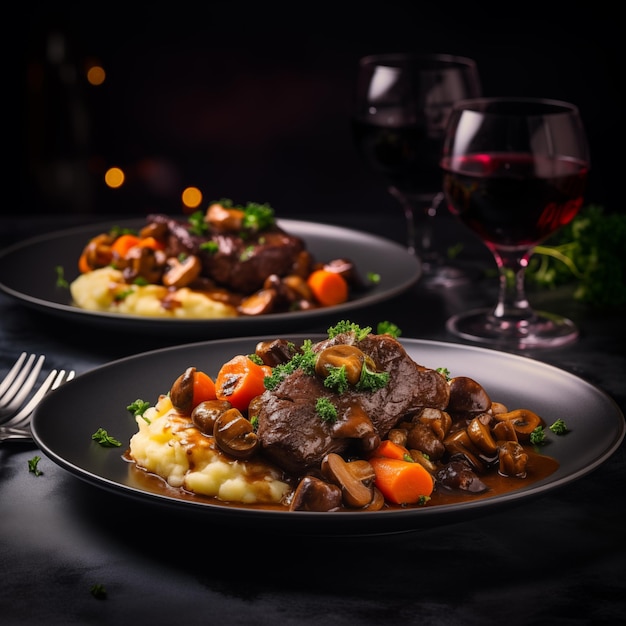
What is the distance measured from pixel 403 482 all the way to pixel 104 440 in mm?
876

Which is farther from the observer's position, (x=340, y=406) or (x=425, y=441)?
(x=425, y=441)

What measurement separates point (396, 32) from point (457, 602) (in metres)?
6.10

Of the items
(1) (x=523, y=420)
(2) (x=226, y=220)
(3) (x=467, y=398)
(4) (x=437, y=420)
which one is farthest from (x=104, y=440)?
(2) (x=226, y=220)

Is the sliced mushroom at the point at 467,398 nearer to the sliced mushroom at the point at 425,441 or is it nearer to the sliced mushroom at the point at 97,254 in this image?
the sliced mushroom at the point at 425,441

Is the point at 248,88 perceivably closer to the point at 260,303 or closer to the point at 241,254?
the point at 241,254

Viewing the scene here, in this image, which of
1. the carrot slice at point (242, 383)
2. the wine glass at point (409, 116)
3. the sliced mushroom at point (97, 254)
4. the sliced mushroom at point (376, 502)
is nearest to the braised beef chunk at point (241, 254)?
the sliced mushroom at point (97, 254)

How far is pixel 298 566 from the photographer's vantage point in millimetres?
2617

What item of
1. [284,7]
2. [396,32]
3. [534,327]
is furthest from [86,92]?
[534,327]

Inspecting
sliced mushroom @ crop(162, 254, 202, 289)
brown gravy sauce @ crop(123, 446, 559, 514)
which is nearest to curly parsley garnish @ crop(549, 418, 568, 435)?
brown gravy sauce @ crop(123, 446, 559, 514)

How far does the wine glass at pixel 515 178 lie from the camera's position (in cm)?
433

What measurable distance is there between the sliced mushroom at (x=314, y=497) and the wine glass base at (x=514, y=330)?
6.53 ft

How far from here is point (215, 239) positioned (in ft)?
16.2

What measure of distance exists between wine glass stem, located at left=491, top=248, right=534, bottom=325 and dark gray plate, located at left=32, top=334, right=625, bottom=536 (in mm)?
1105

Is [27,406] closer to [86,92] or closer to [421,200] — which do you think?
[421,200]
